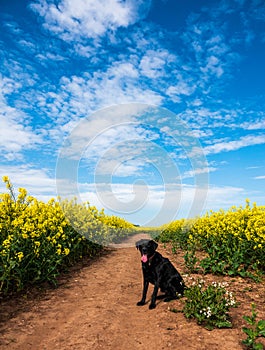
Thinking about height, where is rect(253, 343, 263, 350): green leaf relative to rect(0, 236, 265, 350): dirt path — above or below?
above

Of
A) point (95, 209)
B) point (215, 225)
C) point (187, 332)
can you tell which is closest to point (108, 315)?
point (187, 332)

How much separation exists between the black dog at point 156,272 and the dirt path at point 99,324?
0.69ft

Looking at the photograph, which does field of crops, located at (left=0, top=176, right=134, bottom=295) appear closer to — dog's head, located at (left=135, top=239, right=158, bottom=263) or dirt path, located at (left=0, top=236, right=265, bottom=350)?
dirt path, located at (left=0, top=236, right=265, bottom=350)

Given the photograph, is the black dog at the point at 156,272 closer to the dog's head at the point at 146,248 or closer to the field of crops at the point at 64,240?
the dog's head at the point at 146,248

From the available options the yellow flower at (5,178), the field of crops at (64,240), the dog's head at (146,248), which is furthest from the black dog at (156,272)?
the yellow flower at (5,178)

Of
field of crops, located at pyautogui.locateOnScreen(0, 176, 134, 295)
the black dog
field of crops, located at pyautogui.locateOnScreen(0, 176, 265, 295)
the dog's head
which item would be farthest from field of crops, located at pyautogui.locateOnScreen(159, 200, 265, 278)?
field of crops, located at pyautogui.locateOnScreen(0, 176, 134, 295)

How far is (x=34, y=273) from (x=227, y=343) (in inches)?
173

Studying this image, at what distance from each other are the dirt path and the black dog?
0.21 metres

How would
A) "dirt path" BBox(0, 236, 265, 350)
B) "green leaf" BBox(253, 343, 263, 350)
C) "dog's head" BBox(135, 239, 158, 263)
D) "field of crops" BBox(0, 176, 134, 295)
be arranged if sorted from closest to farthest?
"green leaf" BBox(253, 343, 263, 350)
"dirt path" BBox(0, 236, 265, 350)
"dog's head" BBox(135, 239, 158, 263)
"field of crops" BBox(0, 176, 134, 295)

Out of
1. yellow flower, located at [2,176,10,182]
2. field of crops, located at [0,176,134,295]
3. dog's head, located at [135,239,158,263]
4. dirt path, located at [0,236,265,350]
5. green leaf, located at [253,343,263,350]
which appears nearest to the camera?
green leaf, located at [253,343,263,350]

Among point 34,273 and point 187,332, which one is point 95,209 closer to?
point 34,273

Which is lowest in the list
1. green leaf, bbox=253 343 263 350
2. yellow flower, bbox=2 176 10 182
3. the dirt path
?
the dirt path

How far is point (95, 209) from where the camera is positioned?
508 inches

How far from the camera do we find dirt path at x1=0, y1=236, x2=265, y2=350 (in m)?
3.96
